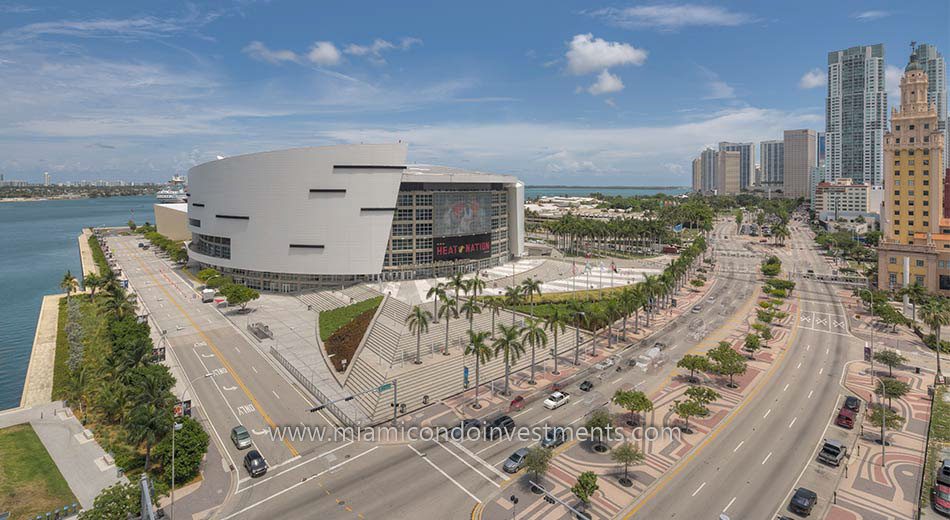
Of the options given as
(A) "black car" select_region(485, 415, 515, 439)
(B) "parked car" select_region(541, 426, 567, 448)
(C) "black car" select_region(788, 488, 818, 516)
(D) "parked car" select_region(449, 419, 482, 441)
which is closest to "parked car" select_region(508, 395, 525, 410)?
(A) "black car" select_region(485, 415, 515, 439)

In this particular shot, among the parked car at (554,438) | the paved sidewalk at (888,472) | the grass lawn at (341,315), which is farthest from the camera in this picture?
the grass lawn at (341,315)

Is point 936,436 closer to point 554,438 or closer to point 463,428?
point 554,438

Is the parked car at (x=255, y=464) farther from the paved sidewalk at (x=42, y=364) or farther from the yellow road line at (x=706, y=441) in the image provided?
the paved sidewalk at (x=42, y=364)

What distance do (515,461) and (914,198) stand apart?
357ft

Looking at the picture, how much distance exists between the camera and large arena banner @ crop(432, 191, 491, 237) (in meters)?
97.8

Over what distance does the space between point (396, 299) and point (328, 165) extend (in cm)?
3255

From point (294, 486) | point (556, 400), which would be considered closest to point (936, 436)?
point (556, 400)

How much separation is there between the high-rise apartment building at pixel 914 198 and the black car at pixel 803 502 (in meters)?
84.8

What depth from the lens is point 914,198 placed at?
3743 inches

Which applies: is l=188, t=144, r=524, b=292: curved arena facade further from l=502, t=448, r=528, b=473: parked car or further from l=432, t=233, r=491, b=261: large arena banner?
l=502, t=448, r=528, b=473: parked car

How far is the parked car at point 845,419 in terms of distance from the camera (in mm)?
43219

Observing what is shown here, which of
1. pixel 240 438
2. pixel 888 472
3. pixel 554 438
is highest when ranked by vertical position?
pixel 240 438

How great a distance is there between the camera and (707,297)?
9769cm

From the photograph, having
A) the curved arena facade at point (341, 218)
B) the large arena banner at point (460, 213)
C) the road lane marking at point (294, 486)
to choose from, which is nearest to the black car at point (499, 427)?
the road lane marking at point (294, 486)
